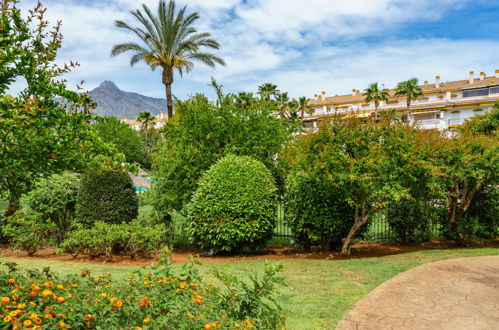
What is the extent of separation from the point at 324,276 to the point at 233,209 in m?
2.75

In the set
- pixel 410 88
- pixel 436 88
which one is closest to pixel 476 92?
pixel 436 88

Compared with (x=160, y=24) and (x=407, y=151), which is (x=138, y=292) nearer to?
(x=407, y=151)

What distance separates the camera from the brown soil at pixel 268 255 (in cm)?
905

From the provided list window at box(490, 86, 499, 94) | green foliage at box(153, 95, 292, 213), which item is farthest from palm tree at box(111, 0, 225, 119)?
window at box(490, 86, 499, 94)

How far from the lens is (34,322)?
9.68ft

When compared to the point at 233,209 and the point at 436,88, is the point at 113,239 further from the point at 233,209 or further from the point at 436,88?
the point at 436,88

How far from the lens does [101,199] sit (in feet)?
32.4

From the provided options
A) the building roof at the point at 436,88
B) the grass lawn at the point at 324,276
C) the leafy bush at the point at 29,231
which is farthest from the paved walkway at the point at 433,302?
the building roof at the point at 436,88

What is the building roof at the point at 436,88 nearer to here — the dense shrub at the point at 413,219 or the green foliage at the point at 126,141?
the green foliage at the point at 126,141

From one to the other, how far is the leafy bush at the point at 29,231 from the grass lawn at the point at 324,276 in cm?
125

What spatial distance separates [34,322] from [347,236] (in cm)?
781

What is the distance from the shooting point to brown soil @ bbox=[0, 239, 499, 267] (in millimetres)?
9055

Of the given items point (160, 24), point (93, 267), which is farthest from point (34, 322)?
point (160, 24)

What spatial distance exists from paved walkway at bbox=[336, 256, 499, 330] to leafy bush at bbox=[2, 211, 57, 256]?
8234 millimetres
